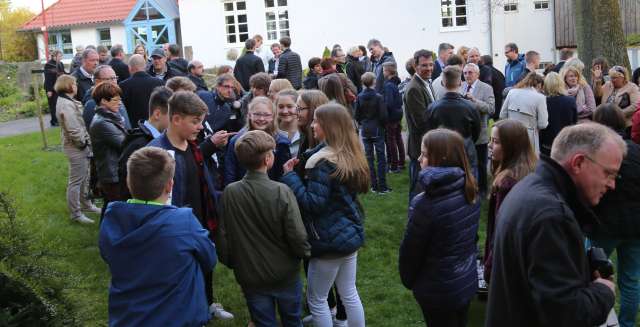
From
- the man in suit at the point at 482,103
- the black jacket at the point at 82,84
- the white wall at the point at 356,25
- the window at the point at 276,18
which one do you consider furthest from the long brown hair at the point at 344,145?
the window at the point at 276,18

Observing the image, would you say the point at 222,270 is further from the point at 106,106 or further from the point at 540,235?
the point at 540,235

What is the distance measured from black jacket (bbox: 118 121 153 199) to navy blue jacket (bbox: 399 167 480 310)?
2.29 meters

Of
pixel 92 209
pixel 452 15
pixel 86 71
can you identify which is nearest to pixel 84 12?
pixel 452 15

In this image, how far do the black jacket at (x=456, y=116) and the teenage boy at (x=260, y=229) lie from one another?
347 cm

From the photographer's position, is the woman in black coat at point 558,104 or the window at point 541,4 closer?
the woman in black coat at point 558,104

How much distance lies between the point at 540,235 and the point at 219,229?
8.72 ft

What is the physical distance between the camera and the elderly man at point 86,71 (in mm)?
10703

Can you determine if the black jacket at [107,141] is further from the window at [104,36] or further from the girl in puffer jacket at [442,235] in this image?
the window at [104,36]

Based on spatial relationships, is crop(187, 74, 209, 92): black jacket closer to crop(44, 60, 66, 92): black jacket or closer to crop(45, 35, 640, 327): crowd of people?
crop(45, 35, 640, 327): crowd of people

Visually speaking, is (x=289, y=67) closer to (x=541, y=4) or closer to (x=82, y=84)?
(x=82, y=84)

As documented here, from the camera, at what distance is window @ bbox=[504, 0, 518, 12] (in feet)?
96.7

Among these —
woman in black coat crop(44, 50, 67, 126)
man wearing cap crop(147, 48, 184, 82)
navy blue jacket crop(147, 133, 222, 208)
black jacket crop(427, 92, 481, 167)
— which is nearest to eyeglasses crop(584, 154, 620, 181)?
navy blue jacket crop(147, 133, 222, 208)

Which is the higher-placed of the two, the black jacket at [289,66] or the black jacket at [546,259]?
the black jacket at [289,66]

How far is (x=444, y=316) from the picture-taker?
457 cm
